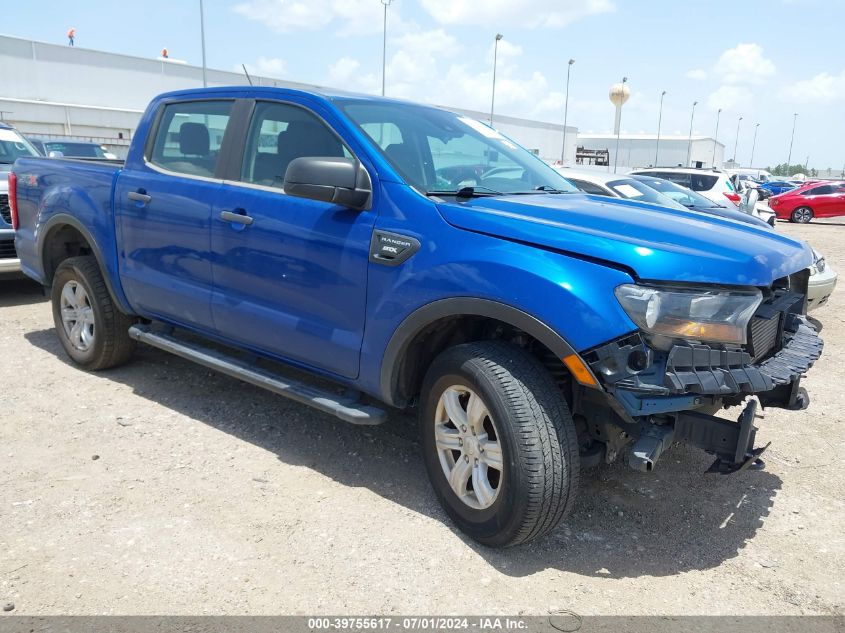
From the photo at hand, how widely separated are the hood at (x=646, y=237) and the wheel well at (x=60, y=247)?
340 cm

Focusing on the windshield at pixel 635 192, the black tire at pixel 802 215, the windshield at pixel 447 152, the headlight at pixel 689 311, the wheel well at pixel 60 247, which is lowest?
the black tire at pixel 802 215

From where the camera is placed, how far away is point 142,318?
16.5ft

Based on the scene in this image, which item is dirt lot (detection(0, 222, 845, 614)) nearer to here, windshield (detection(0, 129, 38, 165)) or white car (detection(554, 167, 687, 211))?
white car (detection(554, 167, 687, 211))

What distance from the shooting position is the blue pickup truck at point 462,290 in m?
2.64

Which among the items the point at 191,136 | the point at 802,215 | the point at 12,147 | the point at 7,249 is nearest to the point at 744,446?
the point at 191,136

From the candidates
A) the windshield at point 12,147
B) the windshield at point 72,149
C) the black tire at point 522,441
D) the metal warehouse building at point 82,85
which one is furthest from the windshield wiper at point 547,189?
the metal warehouse building at point 82,85

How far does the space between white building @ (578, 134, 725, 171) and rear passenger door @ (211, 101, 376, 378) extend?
92.5 m

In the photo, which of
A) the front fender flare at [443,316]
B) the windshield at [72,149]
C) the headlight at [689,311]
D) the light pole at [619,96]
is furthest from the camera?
the light pole at [619,96]

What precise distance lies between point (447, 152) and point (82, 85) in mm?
45361

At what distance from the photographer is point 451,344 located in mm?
3430

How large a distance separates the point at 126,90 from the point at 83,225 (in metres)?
44.7

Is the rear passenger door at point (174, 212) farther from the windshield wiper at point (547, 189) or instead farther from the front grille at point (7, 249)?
the front grille at point (7, 249)

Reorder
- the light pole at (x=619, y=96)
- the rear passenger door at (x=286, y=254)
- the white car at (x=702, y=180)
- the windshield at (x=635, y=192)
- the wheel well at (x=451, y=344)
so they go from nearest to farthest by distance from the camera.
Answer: the wheel well at (x=451, y=344), the rear passenger door at (x=286, y=254), the windshield at (x=635, y=192), the white car at (x=702, y=180), the light pole at (x=619, y=96)

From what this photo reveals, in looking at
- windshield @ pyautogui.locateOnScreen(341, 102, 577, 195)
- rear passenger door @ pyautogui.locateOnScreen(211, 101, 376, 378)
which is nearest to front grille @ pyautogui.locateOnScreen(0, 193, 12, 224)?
rear passenger door @ pyautogui.locateOnScreen(211, 101, 376, 378)
